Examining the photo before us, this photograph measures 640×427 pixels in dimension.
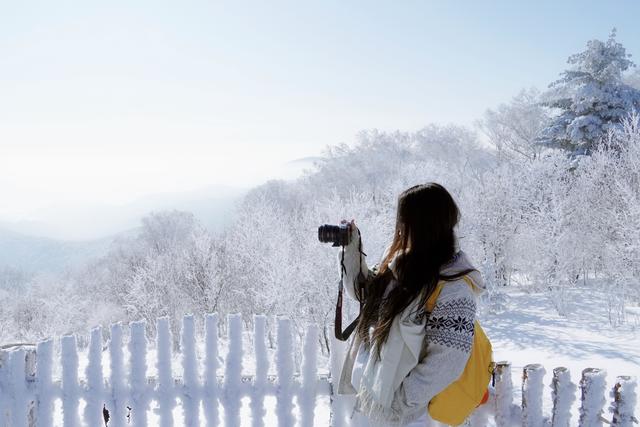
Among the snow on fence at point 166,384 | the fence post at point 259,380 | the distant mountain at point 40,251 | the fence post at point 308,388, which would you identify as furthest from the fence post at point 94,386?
the distant mountain at point 40,251

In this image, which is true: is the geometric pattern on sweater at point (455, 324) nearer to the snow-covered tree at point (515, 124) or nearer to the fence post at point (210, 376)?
the fence post at point (210, 376)

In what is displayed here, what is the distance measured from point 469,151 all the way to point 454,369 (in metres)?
39.7

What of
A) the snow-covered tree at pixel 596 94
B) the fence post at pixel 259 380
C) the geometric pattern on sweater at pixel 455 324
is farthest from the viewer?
the snow-covered tree at pixel 596 94

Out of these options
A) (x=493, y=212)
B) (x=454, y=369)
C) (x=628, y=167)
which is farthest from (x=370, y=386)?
(x=493, y=212)

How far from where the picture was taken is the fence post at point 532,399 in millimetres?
2730

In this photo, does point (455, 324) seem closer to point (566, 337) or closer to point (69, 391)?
point (69, 391)

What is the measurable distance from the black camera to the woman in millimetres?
346

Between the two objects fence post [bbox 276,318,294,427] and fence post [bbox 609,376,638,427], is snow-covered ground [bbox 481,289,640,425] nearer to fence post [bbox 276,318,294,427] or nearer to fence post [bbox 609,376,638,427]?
fence post [bbox 609,376,638,427]

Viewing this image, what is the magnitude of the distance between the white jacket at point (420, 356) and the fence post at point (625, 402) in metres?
1.17

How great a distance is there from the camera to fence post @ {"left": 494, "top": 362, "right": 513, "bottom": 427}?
271 cm

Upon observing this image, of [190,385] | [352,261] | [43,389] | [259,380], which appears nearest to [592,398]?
[352,261]

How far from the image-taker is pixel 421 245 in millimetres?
2193

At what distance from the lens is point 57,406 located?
14.5 feet

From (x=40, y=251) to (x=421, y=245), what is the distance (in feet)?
304
